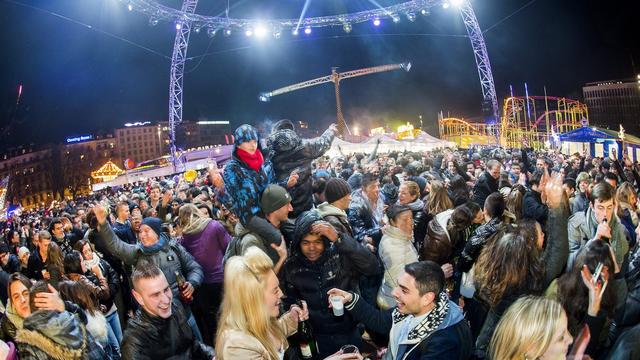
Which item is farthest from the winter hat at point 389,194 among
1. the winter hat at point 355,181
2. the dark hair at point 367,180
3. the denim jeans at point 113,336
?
the denim jeans at point 113,336

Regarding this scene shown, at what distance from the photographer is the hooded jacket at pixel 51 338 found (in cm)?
295

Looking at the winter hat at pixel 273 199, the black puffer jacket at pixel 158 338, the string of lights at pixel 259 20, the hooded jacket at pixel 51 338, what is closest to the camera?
the black puffer jacket at pixel 158 338

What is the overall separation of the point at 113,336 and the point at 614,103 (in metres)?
109

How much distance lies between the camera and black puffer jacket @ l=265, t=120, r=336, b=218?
5098 millimetres

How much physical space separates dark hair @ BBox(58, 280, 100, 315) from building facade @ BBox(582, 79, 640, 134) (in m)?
95.9

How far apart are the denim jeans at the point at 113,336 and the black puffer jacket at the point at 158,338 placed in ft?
5.54

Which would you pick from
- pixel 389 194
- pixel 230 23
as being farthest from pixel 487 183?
pixel 230 23

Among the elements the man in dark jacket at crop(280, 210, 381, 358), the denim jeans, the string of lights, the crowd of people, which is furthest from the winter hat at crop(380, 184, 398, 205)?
the string of lights

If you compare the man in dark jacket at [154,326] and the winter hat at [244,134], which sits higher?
the winter hat at [244,134]

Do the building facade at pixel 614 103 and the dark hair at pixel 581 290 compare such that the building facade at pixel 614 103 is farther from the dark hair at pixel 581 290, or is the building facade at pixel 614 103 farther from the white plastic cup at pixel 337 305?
the white plastic cup at pixel 337 305

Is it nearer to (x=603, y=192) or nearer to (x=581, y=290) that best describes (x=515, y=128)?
(x=603, y=192)

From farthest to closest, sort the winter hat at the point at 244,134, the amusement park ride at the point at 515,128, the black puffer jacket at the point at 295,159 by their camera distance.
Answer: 1. the amusement park ride at the point at 515,128
2. the black puffer jacket at the point at 295,159
3. the winter hat at the point at 244,134

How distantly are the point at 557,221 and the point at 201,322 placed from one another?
13.1 feet

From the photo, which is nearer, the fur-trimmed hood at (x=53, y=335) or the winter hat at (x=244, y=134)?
the fur-trimmed hood at (x=53, y=335)
